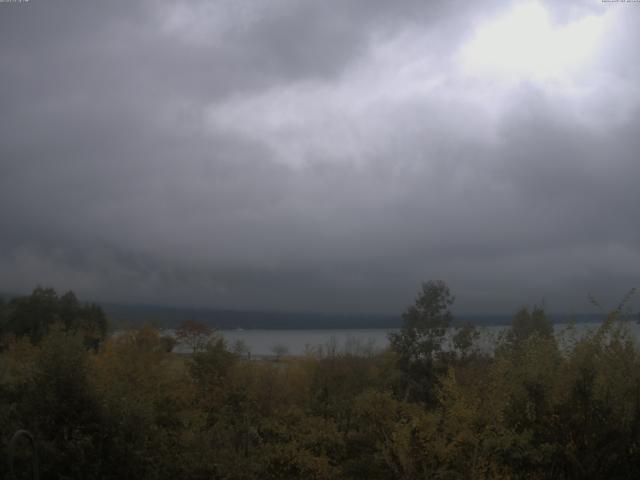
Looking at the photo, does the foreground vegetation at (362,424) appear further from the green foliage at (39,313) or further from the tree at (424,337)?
the green foliage at (39,313)

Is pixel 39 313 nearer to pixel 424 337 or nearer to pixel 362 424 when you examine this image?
pixel 424 337

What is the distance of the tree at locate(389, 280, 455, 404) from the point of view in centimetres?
4306

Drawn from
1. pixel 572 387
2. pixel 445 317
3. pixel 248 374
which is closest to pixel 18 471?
pixel 572 387

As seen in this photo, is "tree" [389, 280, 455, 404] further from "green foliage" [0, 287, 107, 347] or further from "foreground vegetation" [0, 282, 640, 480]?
"green foliage" [0, 287, 107, 347]

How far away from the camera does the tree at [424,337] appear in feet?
141

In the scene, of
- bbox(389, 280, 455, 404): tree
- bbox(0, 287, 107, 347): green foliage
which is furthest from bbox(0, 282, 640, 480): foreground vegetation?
bbox(0, 287, 107, 347): green foliage

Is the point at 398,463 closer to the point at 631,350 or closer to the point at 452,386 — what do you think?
the point at 452,386

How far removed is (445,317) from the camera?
44.6 m

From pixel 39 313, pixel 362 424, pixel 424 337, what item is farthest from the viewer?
pixel 39 313

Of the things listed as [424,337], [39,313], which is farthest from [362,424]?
[39,313]

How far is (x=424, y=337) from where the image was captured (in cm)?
4400

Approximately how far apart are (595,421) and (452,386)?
16.7 ft

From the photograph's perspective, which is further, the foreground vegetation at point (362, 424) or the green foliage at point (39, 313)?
the green foliage at point (39, 313)

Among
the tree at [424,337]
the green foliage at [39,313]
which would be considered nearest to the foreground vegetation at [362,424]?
the tree at [424,337]
